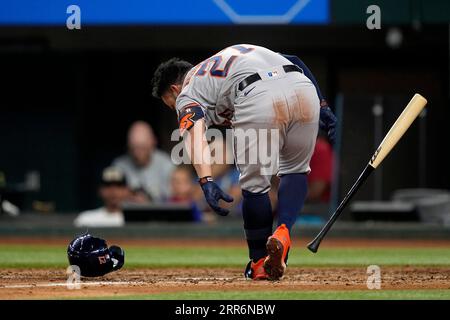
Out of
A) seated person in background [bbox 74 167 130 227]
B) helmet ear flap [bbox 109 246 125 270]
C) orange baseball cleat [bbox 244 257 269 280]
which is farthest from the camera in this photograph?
seated person in background [bbox 74 167 130 227]

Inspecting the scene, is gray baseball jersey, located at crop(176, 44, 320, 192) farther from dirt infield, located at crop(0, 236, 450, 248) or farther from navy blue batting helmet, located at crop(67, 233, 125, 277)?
dirt infield, located at crop(0, 236, 450, 248)

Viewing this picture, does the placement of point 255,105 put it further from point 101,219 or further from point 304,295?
point 101,219

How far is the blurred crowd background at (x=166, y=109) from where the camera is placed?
1220 cm

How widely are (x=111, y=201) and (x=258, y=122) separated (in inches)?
247

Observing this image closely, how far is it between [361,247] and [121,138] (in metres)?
6.00

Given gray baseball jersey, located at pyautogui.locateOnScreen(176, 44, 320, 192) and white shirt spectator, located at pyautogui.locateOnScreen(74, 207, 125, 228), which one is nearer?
gray baseball jersey, located at pyautogui.locateOnScreen(176, 44, 320, 192)

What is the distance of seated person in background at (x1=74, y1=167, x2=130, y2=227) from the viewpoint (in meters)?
11.9

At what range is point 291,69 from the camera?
6324 mm

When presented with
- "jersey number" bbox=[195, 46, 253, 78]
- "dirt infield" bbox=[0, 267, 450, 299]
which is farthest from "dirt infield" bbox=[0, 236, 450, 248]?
"jersey number" bbox=[195, 46, 253, 78]

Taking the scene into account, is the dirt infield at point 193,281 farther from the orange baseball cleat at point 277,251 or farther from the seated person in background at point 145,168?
the seated person in background at point 145,168

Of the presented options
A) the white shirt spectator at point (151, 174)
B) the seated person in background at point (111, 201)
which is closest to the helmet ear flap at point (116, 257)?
the seated person in background at point (111, 201)

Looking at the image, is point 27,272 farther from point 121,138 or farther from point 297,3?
point 121,138

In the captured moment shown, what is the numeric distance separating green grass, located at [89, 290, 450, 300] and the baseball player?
40 centimetres
